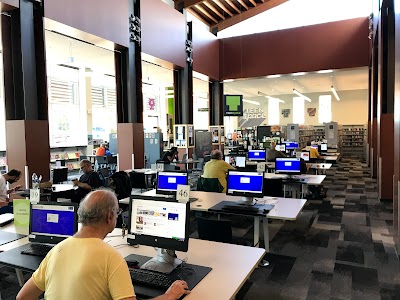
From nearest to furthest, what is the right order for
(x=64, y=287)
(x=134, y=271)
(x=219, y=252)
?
1. (x=64, y=287)
2. (x=134, y=271)
3. (x=219, y=252)

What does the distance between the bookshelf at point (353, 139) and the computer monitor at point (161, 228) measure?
59.3 feet

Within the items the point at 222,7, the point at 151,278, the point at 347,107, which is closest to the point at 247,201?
the point at 151,278

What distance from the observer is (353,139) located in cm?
1841

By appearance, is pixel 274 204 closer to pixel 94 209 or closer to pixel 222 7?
pixel 94 209

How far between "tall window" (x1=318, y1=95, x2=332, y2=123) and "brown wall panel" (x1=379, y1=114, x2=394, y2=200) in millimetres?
13209

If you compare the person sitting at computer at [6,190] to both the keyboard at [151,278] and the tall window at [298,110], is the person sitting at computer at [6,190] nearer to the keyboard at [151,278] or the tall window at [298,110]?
the keyboard at [151,278]

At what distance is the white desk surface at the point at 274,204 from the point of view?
355 centimetres

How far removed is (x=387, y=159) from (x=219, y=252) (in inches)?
235

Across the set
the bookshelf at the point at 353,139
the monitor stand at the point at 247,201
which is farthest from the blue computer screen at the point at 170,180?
the bookshelf at the point at 353,139

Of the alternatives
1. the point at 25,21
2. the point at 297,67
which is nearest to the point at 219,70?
the point at 297,67

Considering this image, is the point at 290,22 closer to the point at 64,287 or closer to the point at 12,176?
the point at 12,176

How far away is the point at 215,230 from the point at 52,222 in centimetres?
140

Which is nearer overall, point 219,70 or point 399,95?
point 399,95

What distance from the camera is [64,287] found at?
149cm
